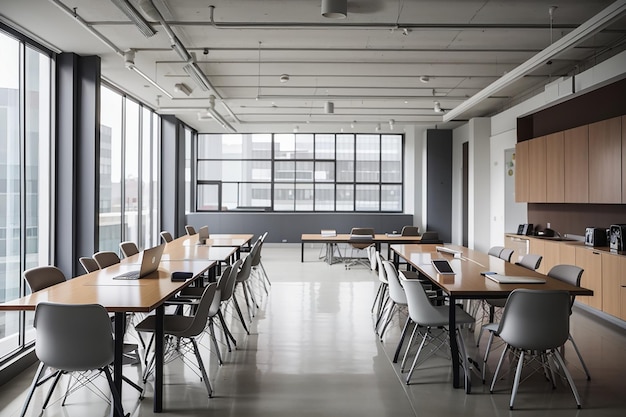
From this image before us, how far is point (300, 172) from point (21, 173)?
9.57 meters

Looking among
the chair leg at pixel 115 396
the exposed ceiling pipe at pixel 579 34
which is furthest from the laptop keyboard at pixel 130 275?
the exposed ceiling pipe at pixel 579 34

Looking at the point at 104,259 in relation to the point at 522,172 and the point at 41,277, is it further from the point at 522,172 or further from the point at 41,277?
the point at 522,172

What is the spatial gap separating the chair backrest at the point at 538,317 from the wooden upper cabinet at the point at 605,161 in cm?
317

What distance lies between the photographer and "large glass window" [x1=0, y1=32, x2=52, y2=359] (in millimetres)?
4801

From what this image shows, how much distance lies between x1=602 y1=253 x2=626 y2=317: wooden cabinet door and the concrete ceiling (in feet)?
8.06

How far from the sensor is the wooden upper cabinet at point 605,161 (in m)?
5.66

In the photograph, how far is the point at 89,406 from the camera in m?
3.29

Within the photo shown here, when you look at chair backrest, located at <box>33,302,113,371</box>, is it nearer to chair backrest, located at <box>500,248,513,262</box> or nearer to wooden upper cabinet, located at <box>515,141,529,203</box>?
chair backrest, located at <box>500,248,513,262</box>

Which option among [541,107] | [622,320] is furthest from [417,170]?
[622,320]

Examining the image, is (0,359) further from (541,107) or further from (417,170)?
(417,170)

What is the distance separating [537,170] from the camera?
7.73 meters

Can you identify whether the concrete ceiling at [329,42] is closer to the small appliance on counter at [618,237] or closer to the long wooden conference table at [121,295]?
the small appliance on counter at [618,237]

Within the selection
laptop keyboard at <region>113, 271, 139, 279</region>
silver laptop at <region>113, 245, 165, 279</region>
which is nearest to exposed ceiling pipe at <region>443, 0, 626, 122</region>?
silver laptop at <region>113, 245, 165, 279</region>

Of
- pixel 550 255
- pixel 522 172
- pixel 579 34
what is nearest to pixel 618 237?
pixel 550 255
